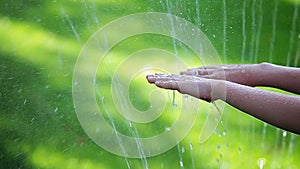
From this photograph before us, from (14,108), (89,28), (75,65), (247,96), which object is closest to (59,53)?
(75,65)

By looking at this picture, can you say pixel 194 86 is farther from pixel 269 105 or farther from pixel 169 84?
pixel 269 105

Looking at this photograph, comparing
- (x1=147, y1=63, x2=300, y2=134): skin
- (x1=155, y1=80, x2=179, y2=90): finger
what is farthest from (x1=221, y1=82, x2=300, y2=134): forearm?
(x1=155, y1=80, x2=179, y2=90): finger

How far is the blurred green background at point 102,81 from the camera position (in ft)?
5.41

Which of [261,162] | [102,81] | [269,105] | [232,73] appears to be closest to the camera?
[269,105]

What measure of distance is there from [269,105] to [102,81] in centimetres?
97

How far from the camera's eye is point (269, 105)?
106 cm

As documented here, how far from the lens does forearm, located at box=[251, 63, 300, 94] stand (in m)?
1.28

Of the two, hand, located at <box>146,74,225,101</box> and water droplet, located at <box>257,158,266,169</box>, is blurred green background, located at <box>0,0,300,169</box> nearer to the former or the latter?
water droplet, located at <box>257,158,266,169</box>

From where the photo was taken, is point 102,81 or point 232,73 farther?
point 102,81

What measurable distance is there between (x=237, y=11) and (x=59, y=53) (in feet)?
2.87

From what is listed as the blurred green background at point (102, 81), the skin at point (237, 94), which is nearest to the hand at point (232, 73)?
the skin at point (237, 94)

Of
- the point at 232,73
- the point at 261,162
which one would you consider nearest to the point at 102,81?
the point at 261,162

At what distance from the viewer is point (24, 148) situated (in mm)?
1608

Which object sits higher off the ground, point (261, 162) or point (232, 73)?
point (232, 73)
